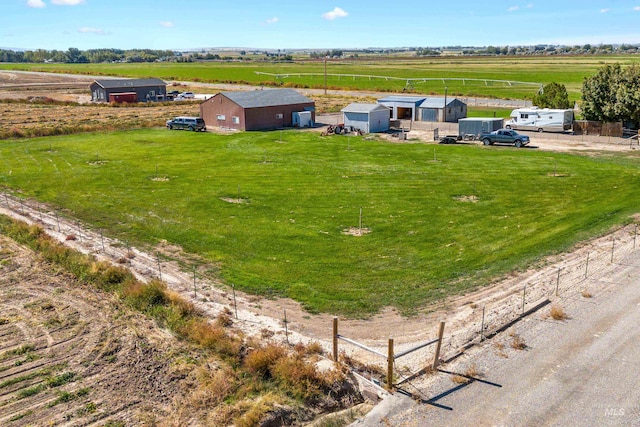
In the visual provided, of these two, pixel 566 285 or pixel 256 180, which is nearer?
pixel 566 285

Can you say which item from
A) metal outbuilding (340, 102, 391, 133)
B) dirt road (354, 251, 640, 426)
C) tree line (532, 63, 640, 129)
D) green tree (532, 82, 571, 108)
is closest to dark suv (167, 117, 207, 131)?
metal outbuilding (340, 102, 391, 133)

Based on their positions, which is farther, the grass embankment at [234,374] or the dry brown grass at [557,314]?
the dry brown grass at [557,314]

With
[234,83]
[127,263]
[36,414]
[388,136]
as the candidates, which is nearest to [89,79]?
[234,83]

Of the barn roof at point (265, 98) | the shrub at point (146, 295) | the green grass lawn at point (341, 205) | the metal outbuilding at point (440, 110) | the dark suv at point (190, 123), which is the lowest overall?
the shrub at point (146, 295)

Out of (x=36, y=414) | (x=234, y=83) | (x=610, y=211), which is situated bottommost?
(x=36, y=414)

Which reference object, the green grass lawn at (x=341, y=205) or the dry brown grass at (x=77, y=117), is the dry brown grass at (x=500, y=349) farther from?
the dry brown grass at (x=77, y=117)

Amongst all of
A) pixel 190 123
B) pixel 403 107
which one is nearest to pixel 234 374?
pixel 190 123

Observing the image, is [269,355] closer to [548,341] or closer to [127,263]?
[548,341]

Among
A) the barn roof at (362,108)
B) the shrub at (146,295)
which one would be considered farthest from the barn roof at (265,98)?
the shrub at (146,295)
